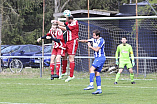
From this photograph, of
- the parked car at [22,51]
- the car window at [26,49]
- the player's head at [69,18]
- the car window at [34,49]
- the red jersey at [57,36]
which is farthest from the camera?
the car window at [34,49]

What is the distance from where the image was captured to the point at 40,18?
53.4 m

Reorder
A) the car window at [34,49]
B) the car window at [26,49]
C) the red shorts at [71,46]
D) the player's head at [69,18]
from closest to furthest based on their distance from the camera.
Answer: the player's head at [69,18], the red shorts at [71,46], the car window at [26,49], the car window at [34,49]

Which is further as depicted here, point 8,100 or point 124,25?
point 124,25

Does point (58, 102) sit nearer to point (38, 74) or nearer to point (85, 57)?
point (85, 57)

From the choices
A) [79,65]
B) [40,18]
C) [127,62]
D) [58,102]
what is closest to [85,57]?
[79,65]

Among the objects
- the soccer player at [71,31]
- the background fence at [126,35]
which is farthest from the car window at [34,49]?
the soccer player at [71,31]

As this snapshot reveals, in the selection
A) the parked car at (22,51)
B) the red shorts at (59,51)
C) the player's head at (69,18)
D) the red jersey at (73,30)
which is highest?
the player's head at (69,18)

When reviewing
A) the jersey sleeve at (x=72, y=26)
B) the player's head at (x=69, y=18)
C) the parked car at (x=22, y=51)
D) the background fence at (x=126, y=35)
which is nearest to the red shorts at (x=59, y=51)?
the jersey sleeve at (x=72, y=26)

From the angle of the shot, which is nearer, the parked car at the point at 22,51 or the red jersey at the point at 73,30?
the red jersey at the point at 73,30

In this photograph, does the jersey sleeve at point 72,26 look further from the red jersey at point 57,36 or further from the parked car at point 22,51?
the parked car at point 22,51

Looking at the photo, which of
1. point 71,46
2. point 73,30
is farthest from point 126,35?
point 73,30

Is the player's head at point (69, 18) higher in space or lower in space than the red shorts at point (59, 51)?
higher

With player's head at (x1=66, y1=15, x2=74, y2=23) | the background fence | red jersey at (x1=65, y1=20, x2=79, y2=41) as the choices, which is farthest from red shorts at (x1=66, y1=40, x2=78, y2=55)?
the background fence

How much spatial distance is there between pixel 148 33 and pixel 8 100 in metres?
13.4
